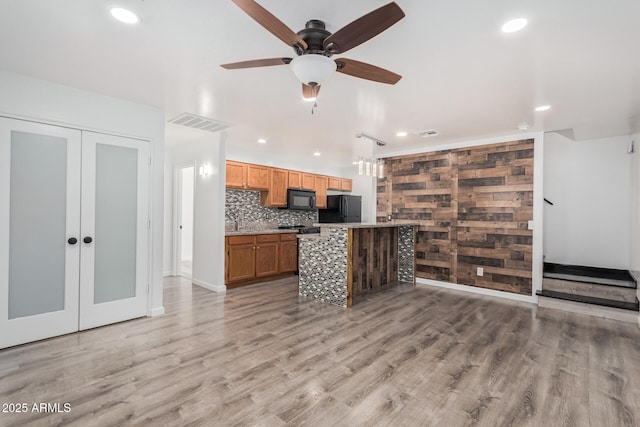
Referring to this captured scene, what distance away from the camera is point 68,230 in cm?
307

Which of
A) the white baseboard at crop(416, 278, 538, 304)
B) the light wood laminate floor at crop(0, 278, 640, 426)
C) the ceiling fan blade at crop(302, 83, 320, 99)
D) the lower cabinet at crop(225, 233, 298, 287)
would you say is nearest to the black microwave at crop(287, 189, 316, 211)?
the lower cabinet at crop(225, 233, 298, 287)

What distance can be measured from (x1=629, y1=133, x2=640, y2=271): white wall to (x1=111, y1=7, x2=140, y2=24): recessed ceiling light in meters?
5.73

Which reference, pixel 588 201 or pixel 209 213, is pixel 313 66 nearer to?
pixel 209 213

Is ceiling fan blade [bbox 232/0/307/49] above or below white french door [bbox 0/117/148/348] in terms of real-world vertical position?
above

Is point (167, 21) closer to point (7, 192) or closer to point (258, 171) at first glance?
point (7, 192)

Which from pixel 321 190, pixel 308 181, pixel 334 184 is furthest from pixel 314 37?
pixel 334 184

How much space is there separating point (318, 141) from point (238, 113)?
175 centimetres

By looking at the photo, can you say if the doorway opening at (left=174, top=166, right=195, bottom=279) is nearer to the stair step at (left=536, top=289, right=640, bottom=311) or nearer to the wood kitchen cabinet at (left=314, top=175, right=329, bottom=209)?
the wood kitchen cabinet at (left=314, top=175, right=329, bottom=209)

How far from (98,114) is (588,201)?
6870 millimetres

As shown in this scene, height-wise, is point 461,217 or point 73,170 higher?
point 73,170

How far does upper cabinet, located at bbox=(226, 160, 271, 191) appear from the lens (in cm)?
541

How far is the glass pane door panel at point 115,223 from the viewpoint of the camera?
327 centimetres

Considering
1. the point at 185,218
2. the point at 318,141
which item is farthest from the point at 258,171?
the point at 185,218

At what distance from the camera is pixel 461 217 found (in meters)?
5.05
